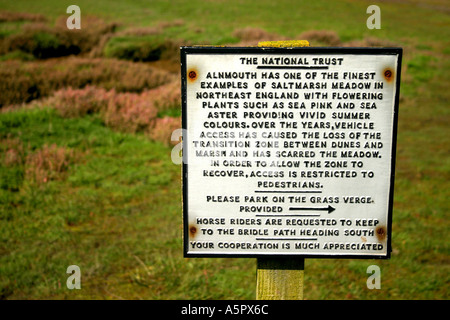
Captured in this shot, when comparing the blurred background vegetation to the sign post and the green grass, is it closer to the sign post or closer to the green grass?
the green grass

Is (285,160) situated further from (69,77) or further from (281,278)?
(69,77)

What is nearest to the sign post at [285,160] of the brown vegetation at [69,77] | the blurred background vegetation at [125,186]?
the blurred background vegetation at [125,186]

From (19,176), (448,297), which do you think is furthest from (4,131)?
(448,297)

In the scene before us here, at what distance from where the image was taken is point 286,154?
2570mm

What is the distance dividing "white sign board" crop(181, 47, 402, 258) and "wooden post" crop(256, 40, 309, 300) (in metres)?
0.08

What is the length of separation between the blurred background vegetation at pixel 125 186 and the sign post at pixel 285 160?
1.66m

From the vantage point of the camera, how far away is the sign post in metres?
2.50

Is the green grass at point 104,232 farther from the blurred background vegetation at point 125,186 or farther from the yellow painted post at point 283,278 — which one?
the yellow painted post at point 283,278

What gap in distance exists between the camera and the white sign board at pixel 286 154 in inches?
98.3

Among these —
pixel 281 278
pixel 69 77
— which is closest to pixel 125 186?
pixel 281 278

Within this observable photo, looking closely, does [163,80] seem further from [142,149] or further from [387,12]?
[387,12]

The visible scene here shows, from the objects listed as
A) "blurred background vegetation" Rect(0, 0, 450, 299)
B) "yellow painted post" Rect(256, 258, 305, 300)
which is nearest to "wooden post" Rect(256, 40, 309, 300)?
"yellow painted post" Rect(256, 258, 305, 300)

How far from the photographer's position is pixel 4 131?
7785 mm
